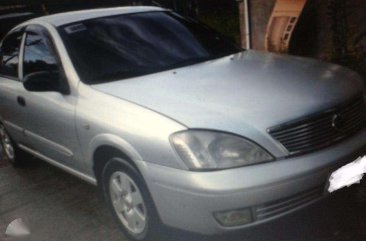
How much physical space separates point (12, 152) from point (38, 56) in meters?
1.58

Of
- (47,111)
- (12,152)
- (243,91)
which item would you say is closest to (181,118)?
(243,91)

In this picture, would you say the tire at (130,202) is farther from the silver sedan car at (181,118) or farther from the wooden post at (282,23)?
the wooden post at (282,23)

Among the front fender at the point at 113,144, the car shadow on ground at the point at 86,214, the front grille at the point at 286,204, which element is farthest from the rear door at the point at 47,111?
the front grille at the point at 286,204

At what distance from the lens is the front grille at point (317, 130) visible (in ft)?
9.09

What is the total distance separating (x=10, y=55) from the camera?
504cm

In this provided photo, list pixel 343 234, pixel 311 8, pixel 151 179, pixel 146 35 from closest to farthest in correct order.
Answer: pixel 151 179, pixel 343 234, pixel 146 35, pixel 311 8

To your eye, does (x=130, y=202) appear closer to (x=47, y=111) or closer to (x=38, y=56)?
(x=47, y=111)

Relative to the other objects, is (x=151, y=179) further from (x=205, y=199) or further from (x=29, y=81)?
(x=29, y=81)

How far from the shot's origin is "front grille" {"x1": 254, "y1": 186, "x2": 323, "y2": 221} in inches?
107

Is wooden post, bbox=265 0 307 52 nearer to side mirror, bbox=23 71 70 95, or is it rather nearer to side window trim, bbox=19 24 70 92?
side window trim, bbox=19 24 70 92

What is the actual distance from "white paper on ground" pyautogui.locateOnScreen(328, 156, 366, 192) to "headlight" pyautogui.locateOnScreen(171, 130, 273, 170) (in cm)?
46

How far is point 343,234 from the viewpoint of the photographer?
3141 mm

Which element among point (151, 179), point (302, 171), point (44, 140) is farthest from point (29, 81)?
point (302, 171)

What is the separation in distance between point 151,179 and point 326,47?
5.13 metres
